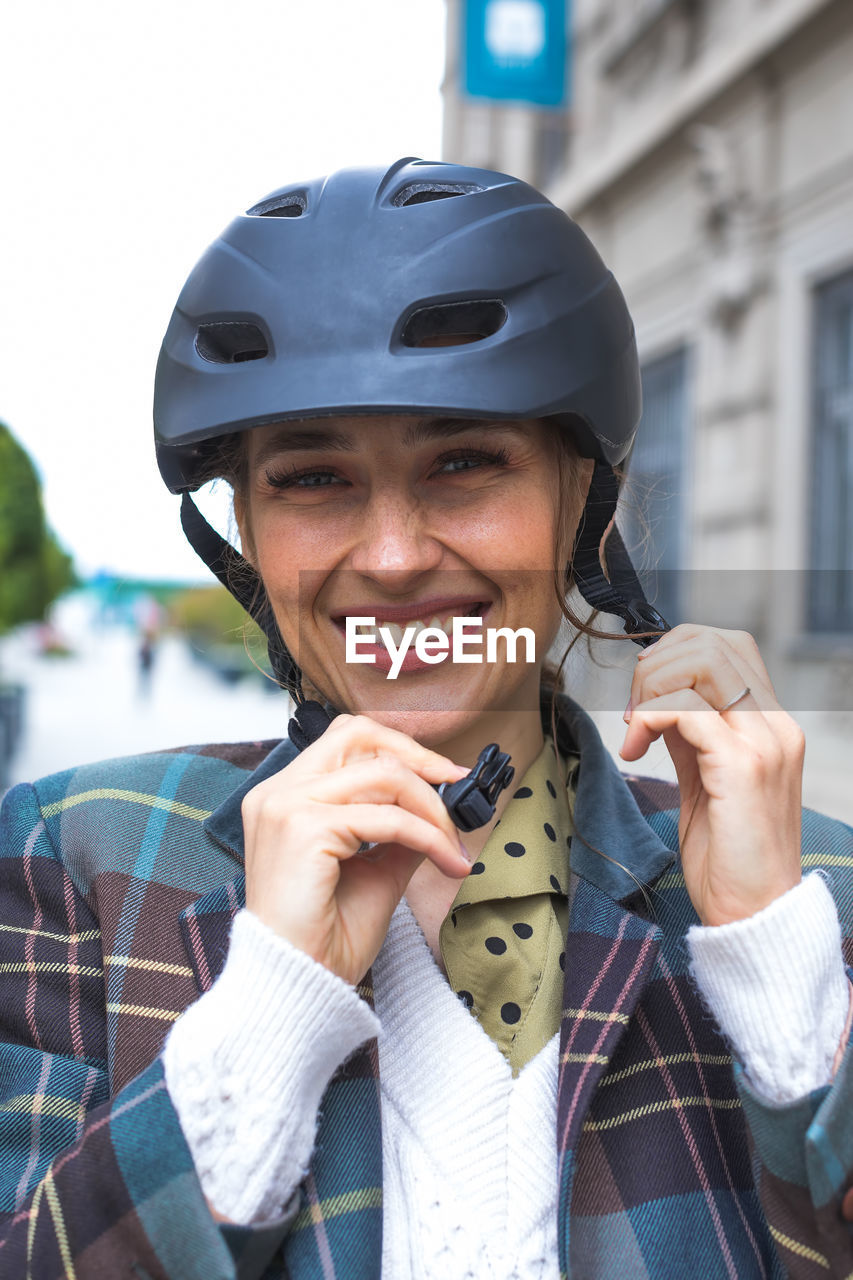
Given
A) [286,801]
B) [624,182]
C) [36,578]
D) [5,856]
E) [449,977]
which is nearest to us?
[286,801]

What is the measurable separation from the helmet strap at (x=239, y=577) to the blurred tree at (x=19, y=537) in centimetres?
826

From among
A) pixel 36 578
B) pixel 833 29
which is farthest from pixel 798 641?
pixel 36 578

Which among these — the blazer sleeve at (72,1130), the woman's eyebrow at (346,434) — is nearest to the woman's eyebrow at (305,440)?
the woman's eyebrow at (346,434)

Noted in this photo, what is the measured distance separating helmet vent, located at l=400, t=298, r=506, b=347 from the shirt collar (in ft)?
2.40

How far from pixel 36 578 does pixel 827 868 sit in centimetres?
1420

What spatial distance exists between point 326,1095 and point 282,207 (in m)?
1.49

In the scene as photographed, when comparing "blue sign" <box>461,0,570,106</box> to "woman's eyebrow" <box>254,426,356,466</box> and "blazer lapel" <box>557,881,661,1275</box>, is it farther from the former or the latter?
"blazer lapel" <box>557,881,661,1275</box>

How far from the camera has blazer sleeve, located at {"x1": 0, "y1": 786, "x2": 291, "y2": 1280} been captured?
4.40ft

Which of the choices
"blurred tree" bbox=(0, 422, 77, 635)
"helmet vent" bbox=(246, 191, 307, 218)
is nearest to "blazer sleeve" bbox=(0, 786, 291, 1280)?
"helmet vent" bbox=(246, 191, 307, 218)

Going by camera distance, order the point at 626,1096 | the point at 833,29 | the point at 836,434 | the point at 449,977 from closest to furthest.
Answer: the point at 626,1096
the point at 449,977
the point at 833,29
the point at 836,434

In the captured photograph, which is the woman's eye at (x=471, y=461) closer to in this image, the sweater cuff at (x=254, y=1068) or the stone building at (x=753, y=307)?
the sweater cuff at (x=254, y=1068)

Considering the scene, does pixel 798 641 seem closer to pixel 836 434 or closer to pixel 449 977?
pixel 836 434

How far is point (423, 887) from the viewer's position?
1855 mm

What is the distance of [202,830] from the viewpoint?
185 centimetres
